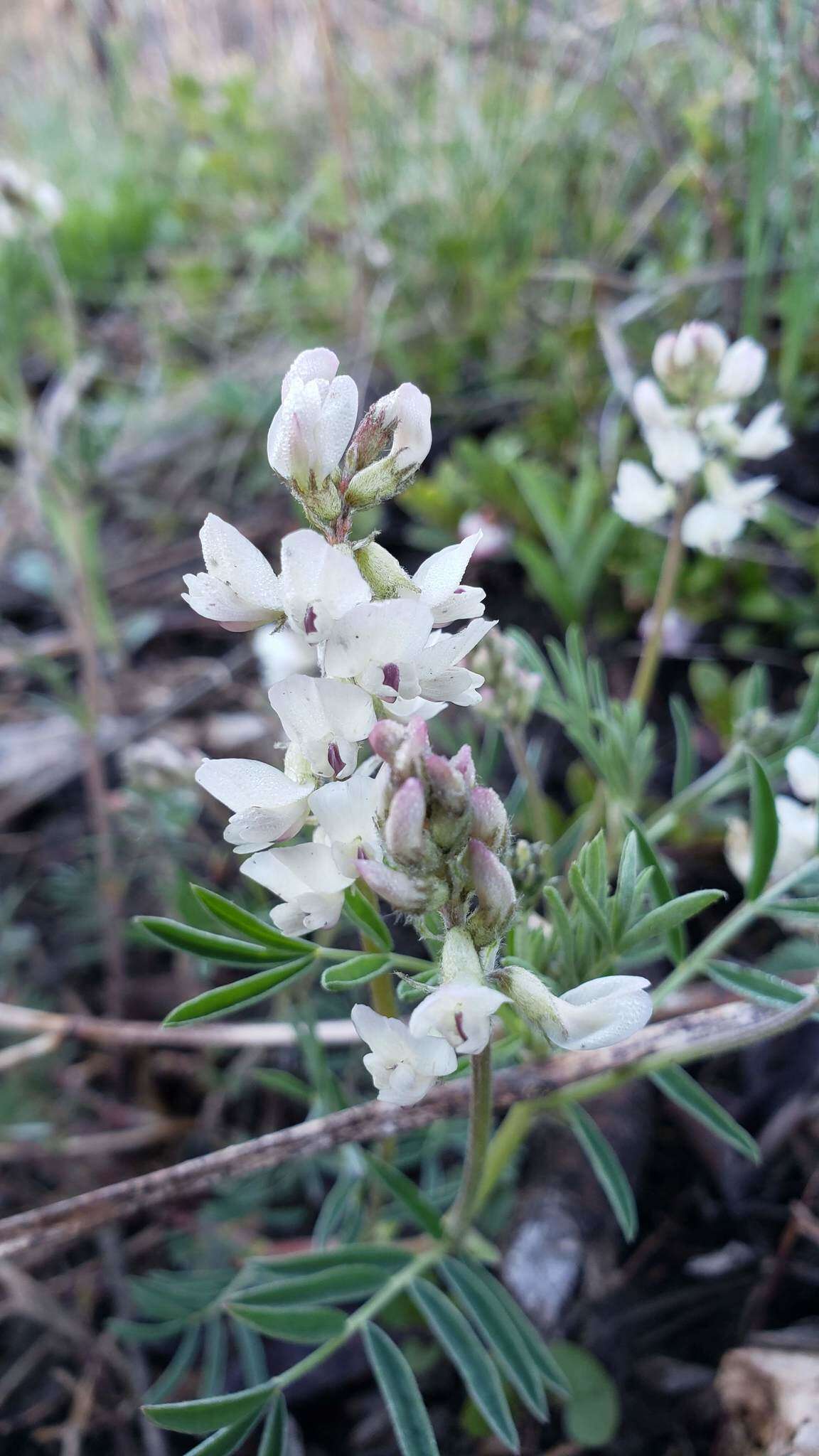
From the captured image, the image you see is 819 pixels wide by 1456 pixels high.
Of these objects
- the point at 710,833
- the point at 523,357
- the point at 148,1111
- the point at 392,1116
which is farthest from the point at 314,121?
the point at 392,1116

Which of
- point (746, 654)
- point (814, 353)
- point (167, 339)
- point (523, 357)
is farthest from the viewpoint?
point (167, 339)

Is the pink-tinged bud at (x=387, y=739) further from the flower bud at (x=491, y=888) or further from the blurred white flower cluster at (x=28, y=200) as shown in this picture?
the blurred white flower cluster at (x=28, y=200)

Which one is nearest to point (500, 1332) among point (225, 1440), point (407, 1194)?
point (407, 1194)

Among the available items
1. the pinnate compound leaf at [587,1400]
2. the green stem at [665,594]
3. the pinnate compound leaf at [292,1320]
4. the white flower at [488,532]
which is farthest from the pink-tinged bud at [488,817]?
the white flower at [488,532]

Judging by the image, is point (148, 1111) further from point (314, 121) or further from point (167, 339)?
point (314, 121)

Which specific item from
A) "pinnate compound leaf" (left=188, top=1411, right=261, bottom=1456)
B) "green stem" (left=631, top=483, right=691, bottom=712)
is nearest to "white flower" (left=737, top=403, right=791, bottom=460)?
"green stem" (left=631, top=483, right=691, bottom=712)

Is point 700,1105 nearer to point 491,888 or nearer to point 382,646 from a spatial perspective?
point 491,888

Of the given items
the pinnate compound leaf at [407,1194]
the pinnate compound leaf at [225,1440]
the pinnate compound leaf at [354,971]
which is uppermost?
the pinnate compound leaf at [354,971]
